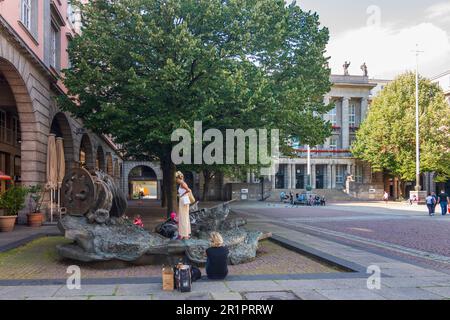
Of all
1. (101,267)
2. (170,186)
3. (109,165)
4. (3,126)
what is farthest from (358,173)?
(101,267)

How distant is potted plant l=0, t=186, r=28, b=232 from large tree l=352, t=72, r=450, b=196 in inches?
1773

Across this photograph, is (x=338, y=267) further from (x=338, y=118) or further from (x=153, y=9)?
(x=338, y=118)

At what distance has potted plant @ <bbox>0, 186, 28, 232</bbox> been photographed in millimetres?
15836

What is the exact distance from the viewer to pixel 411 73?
5394 cm

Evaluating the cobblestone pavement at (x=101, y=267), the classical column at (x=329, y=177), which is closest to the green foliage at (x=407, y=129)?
the classical column at (x=329, y=177)

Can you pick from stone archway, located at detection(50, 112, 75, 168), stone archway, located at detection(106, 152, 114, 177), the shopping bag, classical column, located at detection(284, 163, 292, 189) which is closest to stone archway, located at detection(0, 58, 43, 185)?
stone archway, located at detection(50, 112, 75, 168)

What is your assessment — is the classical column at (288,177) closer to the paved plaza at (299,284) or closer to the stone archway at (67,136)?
the stone archway at (67,136)

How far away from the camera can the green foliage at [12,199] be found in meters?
16.1

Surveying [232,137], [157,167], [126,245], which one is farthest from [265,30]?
[157,167]

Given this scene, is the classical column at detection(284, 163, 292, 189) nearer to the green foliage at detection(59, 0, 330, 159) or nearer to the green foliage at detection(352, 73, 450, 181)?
the green foliage at detection(352, 73, 450, 181)

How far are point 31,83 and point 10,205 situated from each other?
542cm

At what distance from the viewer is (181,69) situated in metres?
15.2

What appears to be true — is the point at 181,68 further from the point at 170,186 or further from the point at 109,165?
the point at 109,165
